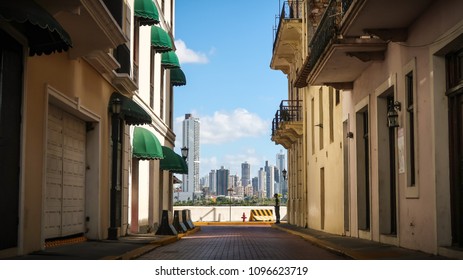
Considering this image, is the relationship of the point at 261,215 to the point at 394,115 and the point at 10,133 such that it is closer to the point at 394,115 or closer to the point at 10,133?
the point at 394,115

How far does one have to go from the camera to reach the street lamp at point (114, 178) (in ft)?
53.6

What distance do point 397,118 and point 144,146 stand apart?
8270 millimetres

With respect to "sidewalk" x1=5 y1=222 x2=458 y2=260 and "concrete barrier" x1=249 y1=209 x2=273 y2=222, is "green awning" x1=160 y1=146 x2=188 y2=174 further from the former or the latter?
"concrete barrier" x1=249 y1=209 x2=273 y2=222

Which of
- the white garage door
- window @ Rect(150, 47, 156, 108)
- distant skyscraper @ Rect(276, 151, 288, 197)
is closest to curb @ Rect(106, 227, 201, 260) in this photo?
the white garage door

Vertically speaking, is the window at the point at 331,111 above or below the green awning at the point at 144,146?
above

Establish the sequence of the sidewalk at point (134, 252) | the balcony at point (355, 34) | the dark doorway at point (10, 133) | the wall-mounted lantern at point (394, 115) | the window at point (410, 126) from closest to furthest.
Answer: the dark doorway at point (10, 133), the sidewalk at point (134, 252), the balcony at point (355, 34), the window at point (410, 126), the wall-mounted lantern at point (394, 115)

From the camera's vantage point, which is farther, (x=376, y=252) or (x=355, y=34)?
(x=355, y=34)

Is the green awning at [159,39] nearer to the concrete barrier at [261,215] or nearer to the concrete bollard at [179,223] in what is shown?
the concrete bollard at [179,223]

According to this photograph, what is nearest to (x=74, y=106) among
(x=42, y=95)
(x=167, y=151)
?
(x=42, y=95)

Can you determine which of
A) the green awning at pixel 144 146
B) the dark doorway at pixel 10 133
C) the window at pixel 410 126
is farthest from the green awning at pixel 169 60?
the dark doorway at pixel 10 133

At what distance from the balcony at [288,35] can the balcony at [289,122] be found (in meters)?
1.93

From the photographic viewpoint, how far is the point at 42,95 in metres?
11.6

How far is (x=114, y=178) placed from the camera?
1642 centimetres

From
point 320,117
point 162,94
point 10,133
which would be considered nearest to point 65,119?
point 10,133
